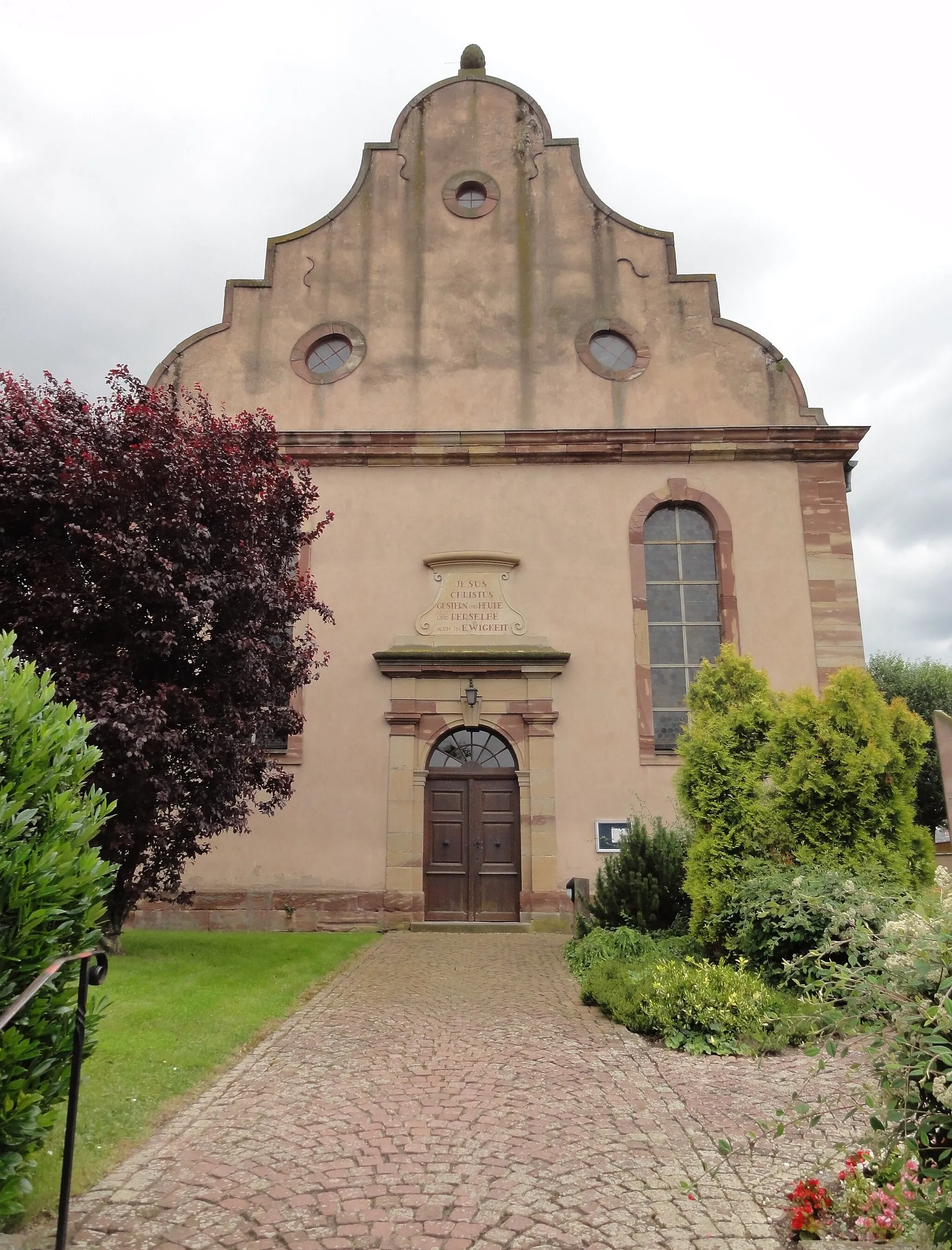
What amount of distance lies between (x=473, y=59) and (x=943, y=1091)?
18451mm

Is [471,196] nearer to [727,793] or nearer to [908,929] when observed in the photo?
[727,793]

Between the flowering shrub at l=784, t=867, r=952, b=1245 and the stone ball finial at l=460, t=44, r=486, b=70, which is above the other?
the stone ball finial at l=460, t=44, r=486, b=70

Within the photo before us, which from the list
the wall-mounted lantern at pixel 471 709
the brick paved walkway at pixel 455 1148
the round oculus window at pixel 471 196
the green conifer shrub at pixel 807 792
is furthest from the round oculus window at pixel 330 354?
the brick paved walkway at pixel 455 1148

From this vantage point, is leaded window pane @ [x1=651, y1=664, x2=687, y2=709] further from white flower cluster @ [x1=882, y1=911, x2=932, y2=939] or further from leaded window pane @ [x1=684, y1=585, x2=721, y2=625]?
white flower cluster @ [x1=882, y1=911, x2=932, y2=939]

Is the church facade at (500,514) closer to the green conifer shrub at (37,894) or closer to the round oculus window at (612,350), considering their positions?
the round oculus window at (612,350)

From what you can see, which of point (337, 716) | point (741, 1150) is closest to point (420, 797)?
point (337, 716)

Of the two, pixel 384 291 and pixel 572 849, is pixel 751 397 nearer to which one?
pixel 384 291

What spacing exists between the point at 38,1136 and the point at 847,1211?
10.2 ft

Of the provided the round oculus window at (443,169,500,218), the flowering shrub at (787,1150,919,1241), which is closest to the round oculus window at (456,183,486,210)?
the round oculus window at (443,169,500,218)

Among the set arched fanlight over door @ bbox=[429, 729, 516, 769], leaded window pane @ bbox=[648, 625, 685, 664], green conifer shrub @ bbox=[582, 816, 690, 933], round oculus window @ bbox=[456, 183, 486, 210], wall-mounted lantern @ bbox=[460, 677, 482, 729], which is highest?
round oculus window @ bbox=[456, 183, 486, 210]

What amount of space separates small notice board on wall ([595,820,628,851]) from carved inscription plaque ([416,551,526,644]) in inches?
120

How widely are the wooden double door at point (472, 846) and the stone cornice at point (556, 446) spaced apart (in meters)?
4.99

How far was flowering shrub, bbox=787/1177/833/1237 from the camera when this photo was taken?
11.2 ft

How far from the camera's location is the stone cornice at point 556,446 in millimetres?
14352
